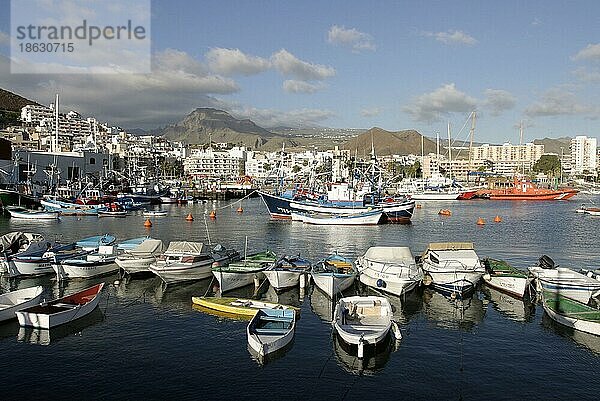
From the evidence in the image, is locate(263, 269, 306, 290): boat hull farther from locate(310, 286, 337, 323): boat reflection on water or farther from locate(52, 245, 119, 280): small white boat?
locate(52, 245, 119, 280): small white boat

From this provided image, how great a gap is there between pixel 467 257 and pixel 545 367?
10.2 m

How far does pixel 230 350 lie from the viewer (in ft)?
57.7

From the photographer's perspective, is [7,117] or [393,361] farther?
[7,117]

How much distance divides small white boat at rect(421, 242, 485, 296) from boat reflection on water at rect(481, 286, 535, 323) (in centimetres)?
93

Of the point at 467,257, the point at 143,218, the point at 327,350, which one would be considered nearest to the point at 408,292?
the point at 467,257

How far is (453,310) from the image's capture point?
2250 cm

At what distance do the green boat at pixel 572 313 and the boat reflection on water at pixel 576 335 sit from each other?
15 centimetres

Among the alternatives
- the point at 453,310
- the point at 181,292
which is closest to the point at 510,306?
the point at 453,310

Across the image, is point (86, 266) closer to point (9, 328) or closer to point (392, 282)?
point (9, 328)

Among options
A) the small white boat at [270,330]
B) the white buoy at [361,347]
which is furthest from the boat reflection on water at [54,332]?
the white buoy at [361,347]

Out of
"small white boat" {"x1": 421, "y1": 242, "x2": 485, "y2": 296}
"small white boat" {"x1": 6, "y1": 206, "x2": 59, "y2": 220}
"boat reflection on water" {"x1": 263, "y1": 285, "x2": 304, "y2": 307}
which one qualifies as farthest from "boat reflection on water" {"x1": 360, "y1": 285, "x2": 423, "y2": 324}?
"small white boat" {"x1": 6, "y1": 206, "x2": 59, "y2": 220}

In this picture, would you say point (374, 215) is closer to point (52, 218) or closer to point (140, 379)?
point (52, 218)

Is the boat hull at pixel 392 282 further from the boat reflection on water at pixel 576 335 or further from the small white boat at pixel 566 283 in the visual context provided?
the boat reflection on water at pixel 576 335

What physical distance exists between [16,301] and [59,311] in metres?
2.43
